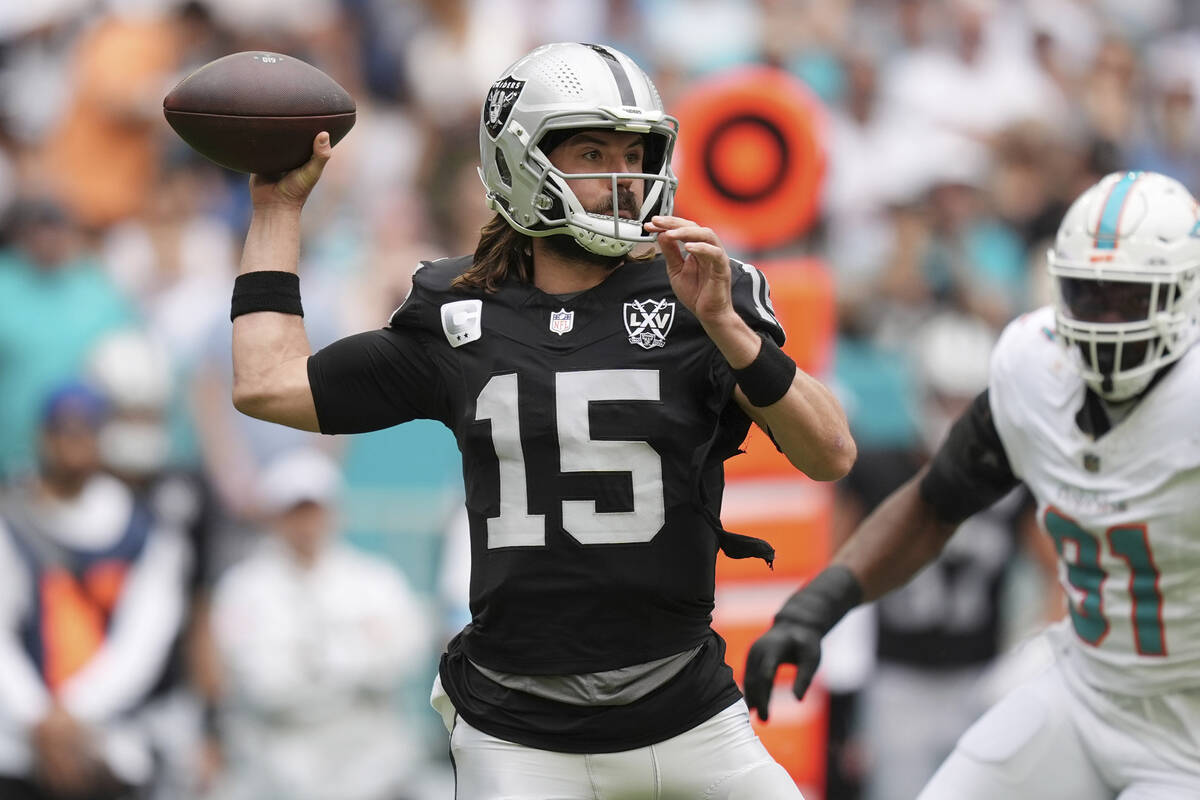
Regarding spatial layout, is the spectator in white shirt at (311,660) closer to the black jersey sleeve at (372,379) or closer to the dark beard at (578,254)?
the black jersey sleeve at (372,379)

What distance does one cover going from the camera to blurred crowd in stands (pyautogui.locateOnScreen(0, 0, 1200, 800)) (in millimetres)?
6836

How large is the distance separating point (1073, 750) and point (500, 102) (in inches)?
79.5

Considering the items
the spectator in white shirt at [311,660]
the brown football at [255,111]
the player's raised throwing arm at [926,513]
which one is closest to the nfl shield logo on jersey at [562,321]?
the brown football at [255,111]

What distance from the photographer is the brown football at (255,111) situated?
3760 millimetres

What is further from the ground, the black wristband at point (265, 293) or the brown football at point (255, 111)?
the brown football at point (255, 111)

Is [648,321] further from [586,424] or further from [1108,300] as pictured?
[1108,300]

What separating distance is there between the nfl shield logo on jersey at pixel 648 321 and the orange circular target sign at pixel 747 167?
2.37 m

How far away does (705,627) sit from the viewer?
12.3 ft

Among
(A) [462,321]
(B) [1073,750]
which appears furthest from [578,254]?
(B) [1073,750]

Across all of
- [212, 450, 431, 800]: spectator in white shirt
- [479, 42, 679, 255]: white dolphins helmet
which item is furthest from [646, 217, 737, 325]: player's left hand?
[212, 450, 431, 800]: spectator in white shirt

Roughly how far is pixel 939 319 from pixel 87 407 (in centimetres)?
365

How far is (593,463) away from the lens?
3.56 m

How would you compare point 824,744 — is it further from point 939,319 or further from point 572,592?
point 572,592

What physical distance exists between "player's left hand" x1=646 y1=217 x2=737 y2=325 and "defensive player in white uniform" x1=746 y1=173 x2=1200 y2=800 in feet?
3.78
